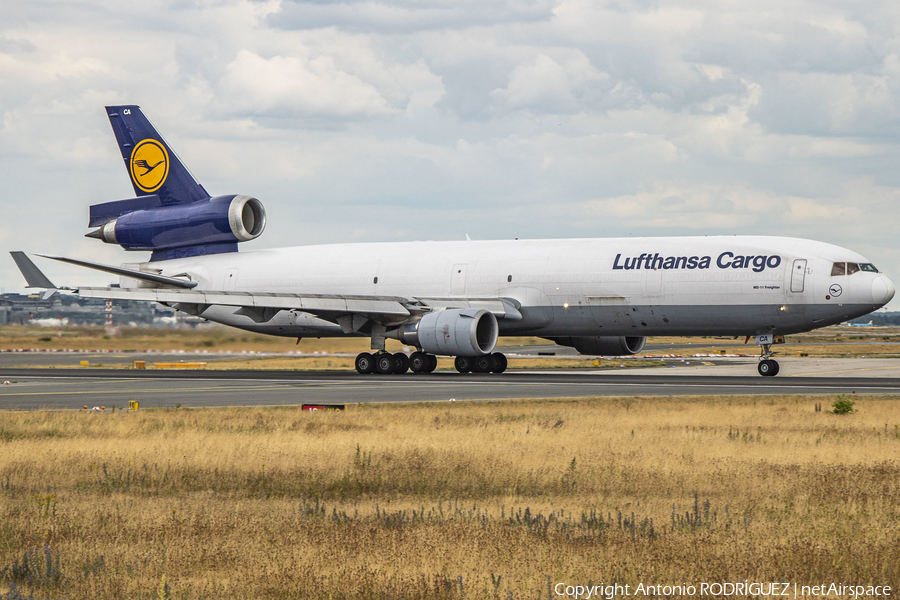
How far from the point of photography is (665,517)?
10.5 m

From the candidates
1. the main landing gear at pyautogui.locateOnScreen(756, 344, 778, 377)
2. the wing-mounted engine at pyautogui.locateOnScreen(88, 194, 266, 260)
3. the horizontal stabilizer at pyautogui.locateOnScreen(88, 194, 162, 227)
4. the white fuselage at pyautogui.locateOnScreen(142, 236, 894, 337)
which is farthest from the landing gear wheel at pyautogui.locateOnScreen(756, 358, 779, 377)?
the horizontal stabilizer at pyautogui.locateOnScreen(88, 194, 162, 227)

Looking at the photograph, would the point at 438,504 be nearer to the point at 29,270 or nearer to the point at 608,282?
the point at 608,282

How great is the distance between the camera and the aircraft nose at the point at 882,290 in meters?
32.9

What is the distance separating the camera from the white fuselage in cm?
3334

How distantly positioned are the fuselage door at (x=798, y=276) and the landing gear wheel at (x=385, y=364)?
1402 centimetres

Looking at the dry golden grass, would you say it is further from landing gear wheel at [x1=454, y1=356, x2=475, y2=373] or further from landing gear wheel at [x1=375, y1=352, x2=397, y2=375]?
landing gear wheel at [x1=454, y1=356, x2=475, y2=373]

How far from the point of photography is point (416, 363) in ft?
127

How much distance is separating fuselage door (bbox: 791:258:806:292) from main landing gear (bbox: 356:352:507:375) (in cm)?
1076

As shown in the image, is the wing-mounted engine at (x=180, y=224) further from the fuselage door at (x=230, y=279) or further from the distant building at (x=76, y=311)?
the distant building at (x=76, y=311)

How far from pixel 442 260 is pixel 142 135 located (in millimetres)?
14724

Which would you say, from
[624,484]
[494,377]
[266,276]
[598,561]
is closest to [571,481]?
[624,484]

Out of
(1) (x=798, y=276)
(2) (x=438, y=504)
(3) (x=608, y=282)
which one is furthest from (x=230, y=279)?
(2) (x=438, y=504)

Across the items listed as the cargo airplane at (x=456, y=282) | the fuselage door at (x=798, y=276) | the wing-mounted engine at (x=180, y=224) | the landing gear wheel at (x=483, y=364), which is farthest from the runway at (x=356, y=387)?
the wing-mounted engine at (x=180, y=224)

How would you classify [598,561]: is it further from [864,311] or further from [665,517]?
[864,311]
